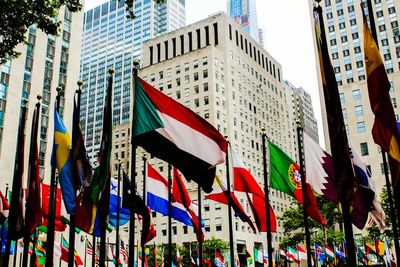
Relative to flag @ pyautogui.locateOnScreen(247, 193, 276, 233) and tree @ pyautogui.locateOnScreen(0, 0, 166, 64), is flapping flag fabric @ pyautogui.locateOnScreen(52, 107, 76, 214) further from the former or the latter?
flag @ pyautogui.locateOnScreen(247, 193, 276, 233)

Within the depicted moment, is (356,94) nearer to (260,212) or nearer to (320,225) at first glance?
(320,225)

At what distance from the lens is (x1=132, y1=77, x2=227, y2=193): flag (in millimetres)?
12641

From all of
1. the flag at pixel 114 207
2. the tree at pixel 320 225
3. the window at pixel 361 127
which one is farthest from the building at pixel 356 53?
the flag at pixel 114 207

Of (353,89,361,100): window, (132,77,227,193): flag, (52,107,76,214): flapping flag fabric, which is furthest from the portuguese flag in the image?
(353,89,361,100): window

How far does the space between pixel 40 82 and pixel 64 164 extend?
4755 centimetres

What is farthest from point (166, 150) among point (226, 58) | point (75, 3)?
point (226, 58)

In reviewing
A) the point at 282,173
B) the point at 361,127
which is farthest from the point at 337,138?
the point at 361,127

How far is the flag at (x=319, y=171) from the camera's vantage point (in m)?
15.8

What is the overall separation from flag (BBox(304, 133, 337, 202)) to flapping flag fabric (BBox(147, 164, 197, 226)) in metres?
7.39

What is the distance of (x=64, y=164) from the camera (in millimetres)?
15336

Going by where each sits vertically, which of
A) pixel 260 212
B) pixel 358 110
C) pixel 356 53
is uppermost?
pixel 356 53

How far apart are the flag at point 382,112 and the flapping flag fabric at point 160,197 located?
11.6 meters

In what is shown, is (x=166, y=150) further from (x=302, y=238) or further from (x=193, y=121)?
(x=302, y=238)

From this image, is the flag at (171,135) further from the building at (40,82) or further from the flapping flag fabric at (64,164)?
the building at (40,82)
